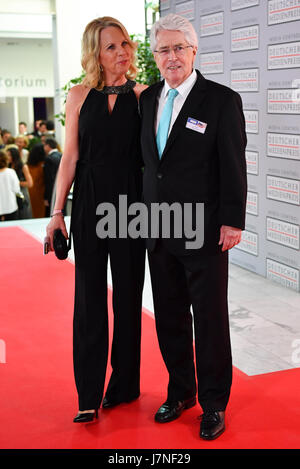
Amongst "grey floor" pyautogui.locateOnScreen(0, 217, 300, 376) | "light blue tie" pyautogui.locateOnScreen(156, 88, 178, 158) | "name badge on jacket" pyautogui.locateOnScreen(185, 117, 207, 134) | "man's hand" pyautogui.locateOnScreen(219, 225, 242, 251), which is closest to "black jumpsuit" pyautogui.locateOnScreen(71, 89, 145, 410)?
"light blue tie" pyautogui.locateOnScreen(156, 88, 178, 158)

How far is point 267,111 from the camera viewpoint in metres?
5.21

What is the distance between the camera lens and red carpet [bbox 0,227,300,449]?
2.62m

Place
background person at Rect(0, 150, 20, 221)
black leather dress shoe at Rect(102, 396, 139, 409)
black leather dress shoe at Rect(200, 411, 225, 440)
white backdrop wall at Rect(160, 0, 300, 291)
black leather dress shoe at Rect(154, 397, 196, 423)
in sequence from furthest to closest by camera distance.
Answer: background person at Rect(0, 150, 20, 221)
white backdrop wall at Rect(160, 0, 300, 291)
black leather dress shoe at Rect(102, 396, 139, 409)
black leather dress shoe at Rect(154, 397, 196, 423)
black leather dress shoe at Rect(200, 411, 225, 440)

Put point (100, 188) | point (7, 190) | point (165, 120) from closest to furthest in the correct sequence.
→ point (165, 120) → point (100, 188) → point (7, 190)

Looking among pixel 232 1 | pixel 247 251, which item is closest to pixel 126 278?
pixel 247 251

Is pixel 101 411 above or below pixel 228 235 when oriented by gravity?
below

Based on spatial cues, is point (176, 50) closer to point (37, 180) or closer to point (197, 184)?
point (197, 184)

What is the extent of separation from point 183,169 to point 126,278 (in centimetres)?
59

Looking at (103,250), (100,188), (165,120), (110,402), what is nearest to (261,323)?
(110,402)

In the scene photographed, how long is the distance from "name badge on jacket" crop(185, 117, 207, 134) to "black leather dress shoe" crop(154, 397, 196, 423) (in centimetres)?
120

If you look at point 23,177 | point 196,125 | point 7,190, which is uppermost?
point 196,125

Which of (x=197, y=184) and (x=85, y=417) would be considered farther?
(x=85, y=417)

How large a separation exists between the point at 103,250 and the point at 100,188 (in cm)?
27

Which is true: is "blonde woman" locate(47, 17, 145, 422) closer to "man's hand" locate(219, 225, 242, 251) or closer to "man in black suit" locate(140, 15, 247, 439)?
"man in black suit" locate(140, 15, 247, 439)
